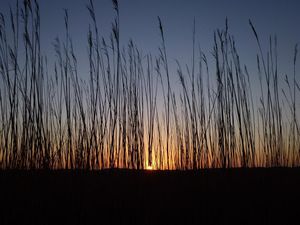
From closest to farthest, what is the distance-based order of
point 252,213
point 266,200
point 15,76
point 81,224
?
point 81,224 → point 252,213 → point 266,200 → point 15,76

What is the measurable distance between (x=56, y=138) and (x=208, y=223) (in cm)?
143

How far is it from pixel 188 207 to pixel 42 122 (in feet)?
3.49

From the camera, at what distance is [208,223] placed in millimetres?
1290

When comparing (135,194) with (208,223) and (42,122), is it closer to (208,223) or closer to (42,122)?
(208,223)

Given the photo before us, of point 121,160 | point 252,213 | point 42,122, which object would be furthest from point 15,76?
point 252,213

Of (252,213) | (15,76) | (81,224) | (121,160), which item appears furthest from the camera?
(121,160)

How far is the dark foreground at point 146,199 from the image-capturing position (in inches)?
51.6

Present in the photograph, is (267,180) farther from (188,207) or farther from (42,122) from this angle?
(42,122)

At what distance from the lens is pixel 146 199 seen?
1.51 m

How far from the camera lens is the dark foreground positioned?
131cm

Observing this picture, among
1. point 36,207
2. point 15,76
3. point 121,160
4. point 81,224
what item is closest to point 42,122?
point 15,76

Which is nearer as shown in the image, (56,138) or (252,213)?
(252,213)

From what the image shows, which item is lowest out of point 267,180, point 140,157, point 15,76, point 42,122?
point 267,180

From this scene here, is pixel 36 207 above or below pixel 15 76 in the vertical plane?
below
